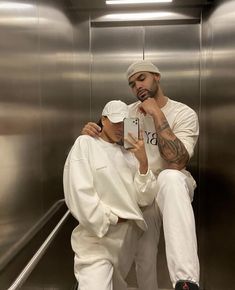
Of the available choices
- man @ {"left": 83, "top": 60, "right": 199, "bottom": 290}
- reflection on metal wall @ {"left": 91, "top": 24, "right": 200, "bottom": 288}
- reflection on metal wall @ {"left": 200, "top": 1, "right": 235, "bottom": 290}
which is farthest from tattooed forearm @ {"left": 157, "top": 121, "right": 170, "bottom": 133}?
reflection on metal wall @ {"left": 91, "top": 24, "right": 200, "bottom": 288}

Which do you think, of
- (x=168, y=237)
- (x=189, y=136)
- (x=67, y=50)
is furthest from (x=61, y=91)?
(x=168, y=237)

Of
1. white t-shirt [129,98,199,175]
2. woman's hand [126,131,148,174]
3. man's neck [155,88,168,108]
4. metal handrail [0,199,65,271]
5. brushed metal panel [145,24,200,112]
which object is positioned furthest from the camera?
brushed metal panel [145,24,200,112]

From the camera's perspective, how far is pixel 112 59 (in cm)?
303

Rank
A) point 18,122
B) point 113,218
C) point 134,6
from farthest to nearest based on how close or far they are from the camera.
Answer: point 134,6 < point 113,218 < point 18,122

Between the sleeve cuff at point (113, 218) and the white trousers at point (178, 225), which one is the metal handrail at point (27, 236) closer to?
the sleeve cuff at point (113, 218)

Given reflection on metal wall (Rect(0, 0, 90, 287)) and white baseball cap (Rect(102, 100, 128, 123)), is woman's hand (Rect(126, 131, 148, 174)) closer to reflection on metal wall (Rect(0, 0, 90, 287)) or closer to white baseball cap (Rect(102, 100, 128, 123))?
white baseball cap (Rect(102, 100, 128, 123))

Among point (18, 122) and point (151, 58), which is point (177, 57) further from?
point (18, 122)

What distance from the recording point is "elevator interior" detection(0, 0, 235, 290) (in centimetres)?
149

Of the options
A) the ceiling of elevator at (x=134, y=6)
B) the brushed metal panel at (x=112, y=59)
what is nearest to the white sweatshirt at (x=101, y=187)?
the brushed metal panel at (x=112, y=59)

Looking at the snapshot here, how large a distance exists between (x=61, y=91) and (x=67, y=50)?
416 mm

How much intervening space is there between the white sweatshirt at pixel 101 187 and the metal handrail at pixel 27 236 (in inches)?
9.0

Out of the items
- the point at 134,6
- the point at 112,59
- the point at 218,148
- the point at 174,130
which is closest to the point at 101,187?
the point at 174,130

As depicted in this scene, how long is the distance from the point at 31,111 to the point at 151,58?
1.56 m

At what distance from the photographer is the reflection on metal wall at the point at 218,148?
225 cm
